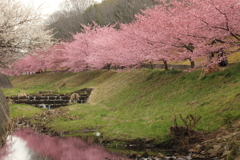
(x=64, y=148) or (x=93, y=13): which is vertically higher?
(x=93, y=13)

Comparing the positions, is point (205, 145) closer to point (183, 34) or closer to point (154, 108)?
point (154, 108)

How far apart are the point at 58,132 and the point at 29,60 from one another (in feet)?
166

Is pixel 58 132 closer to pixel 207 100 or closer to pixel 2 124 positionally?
pixel 2 124


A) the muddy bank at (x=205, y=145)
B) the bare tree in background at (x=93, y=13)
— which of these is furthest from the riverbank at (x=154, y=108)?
the bare tree in background at (x=93, y=13)

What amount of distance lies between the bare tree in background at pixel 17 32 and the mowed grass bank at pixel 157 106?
4.25 m

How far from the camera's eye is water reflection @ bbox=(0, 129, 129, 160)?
9900mm

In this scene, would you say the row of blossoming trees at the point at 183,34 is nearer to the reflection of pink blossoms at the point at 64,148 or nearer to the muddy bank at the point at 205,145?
the muddy bank at the point at 205,145

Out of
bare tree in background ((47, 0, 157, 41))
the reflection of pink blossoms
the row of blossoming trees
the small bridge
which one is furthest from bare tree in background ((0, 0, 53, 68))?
bare tree in background ((47, 0, 157, 41))

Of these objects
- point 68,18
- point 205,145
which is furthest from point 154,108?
point 68,18

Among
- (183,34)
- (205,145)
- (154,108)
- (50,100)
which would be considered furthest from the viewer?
(50,100)

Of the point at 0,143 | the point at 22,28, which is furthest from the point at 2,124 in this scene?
the point at 22,28

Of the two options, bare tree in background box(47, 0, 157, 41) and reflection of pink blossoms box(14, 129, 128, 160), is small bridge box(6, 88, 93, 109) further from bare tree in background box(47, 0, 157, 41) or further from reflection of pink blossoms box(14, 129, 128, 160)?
bare tree in background box(47, 0, 157, 41)

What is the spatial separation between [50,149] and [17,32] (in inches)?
356

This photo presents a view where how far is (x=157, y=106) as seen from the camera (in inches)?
664
